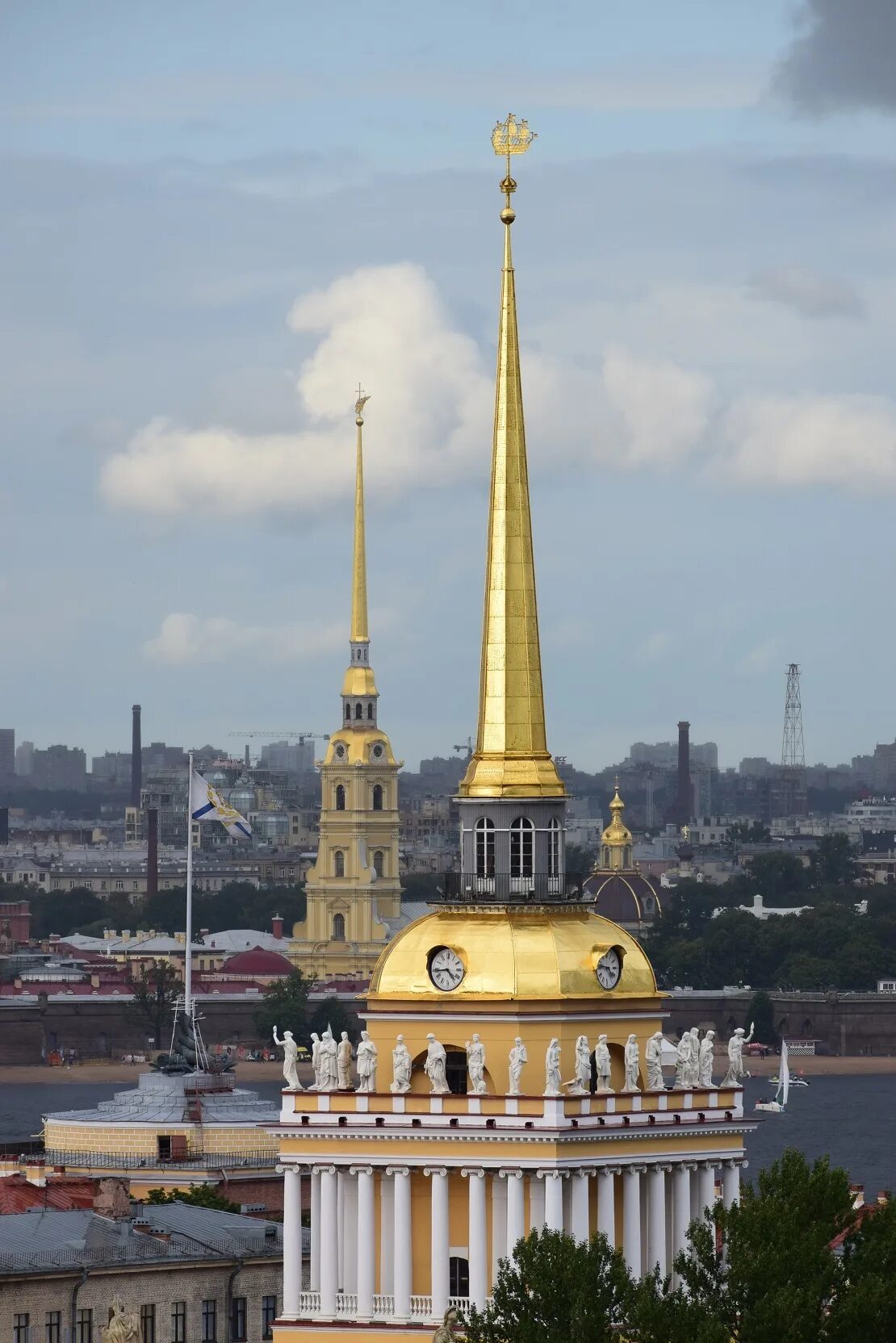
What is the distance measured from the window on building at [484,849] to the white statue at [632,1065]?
208cm

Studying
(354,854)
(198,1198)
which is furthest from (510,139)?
(354,854)

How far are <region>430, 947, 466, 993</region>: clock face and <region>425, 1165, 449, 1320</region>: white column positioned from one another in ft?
5.40

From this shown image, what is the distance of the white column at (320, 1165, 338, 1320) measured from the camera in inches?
1640

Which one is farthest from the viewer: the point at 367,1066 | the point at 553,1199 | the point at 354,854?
the point at 354,854

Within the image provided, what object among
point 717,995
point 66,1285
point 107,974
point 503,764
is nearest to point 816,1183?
point 503,764

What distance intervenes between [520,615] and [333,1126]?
489 cm

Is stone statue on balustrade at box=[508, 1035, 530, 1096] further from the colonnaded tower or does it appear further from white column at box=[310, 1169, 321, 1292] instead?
white column at box=[310, 1169, 321, 1292]

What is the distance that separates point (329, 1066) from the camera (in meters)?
42.3

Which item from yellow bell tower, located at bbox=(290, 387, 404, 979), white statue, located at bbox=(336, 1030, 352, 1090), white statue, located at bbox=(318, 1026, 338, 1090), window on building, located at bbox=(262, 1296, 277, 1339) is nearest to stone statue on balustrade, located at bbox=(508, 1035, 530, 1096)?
white statue, located at bbox=(336, 1030, 352, 1090)

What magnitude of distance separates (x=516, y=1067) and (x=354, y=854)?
153 m

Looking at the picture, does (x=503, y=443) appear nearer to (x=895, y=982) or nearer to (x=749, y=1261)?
(x=749, y=1261)

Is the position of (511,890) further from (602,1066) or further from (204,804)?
(204,804)

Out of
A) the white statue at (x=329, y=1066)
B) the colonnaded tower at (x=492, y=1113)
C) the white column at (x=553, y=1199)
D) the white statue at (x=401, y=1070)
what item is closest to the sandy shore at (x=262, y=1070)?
the colonnaded tower at (x=492, y=1113)

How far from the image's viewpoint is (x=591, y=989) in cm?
4203
